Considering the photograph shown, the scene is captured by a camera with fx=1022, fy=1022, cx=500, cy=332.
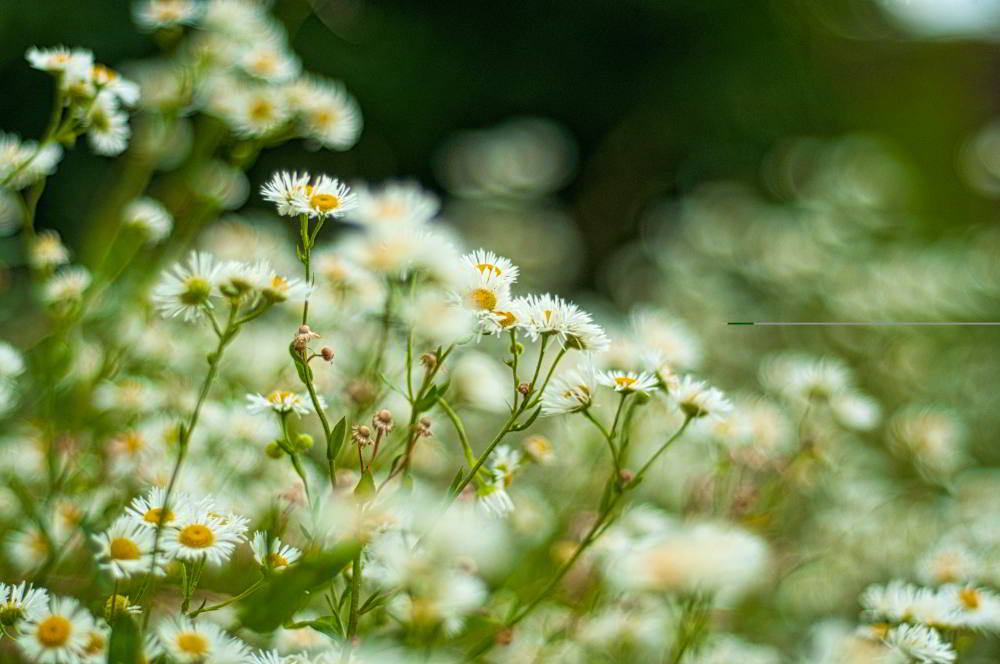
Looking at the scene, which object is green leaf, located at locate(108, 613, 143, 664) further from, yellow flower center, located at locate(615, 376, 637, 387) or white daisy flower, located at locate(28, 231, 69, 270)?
white daisy flower, located at locate(28, 231, 69, 270)

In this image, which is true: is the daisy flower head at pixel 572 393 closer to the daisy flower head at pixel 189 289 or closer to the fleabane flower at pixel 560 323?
the fleabane flower at pixel 560 323

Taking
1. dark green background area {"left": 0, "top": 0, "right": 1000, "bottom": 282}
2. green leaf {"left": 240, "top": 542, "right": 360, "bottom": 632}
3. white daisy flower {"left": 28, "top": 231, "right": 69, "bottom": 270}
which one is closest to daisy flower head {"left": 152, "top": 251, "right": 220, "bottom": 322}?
green leaf {"left": 240, "top": 542, "right": 360, "bottom": 632}

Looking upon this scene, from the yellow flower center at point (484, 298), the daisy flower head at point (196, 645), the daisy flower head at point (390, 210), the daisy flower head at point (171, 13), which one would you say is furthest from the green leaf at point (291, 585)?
the daisy flower head at point (171, 13)

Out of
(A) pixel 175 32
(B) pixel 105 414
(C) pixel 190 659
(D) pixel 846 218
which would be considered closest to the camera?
(C) pixel 190 659

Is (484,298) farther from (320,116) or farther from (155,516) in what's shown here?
(320,116)

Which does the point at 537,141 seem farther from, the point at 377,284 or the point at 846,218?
the point at 377,284

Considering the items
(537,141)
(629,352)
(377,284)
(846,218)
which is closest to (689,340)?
(629,352)
